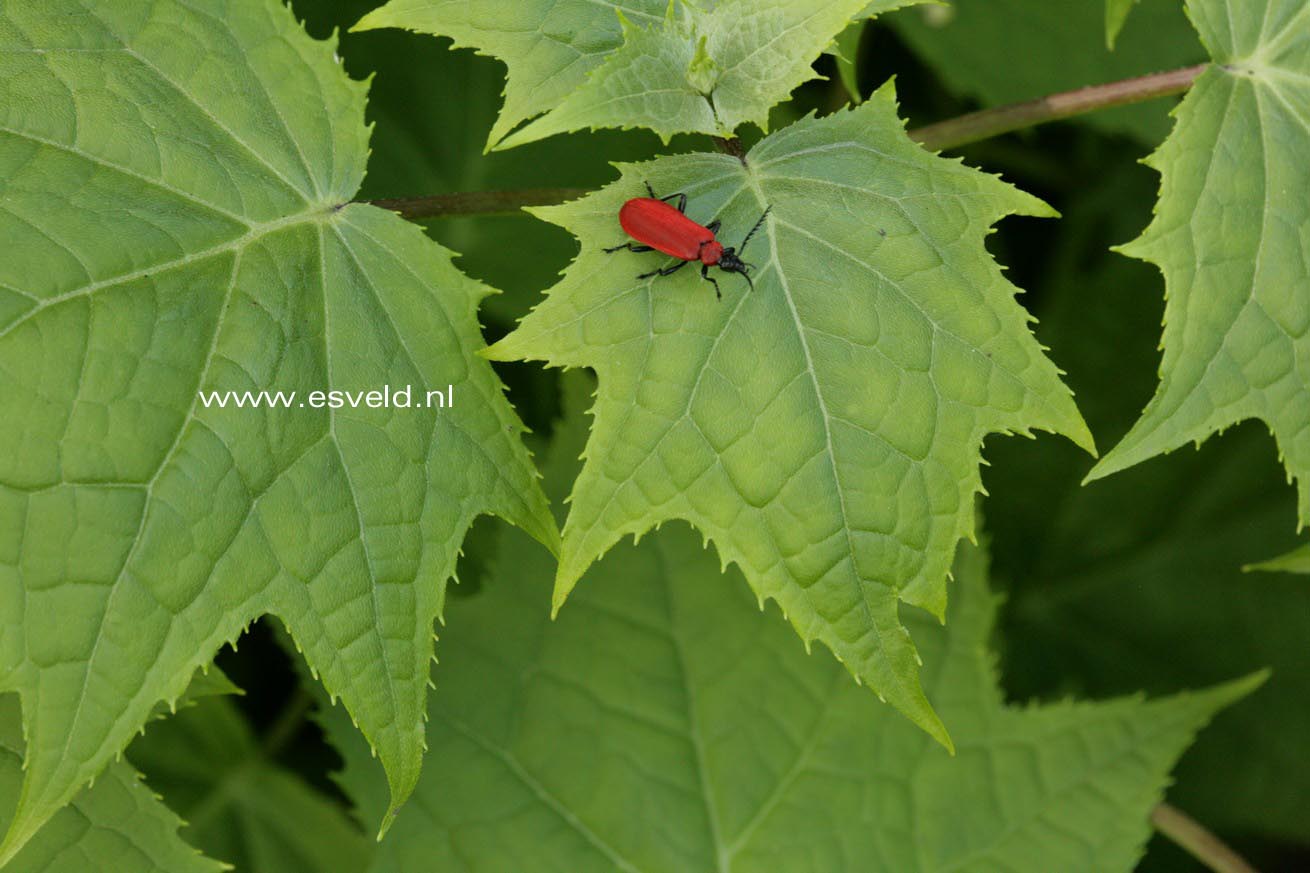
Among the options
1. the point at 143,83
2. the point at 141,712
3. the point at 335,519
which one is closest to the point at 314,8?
the point at 143,83

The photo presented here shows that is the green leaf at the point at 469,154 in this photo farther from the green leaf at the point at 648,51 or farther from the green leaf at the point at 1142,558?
the green leaf at the point at 1142,558

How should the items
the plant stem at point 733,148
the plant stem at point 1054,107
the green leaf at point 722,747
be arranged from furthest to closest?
the green leaf at point 722,747
the plant stem at point 1054,107
the plant stem at point 733,148

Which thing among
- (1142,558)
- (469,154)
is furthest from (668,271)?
(1142,558)

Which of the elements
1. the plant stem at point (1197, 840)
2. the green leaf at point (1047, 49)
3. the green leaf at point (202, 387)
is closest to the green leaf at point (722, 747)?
the plant stem at point (1197, 840)

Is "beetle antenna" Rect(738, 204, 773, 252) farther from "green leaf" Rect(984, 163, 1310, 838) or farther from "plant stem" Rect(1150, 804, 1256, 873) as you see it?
"green leaf" Rect(984, 163, 1310, 838)

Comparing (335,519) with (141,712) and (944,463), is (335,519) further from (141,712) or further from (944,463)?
(944,463)

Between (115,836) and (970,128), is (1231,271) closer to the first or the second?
(970,128)
